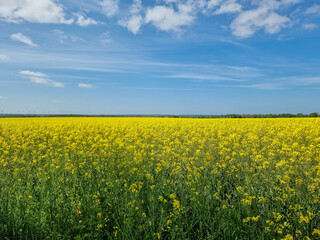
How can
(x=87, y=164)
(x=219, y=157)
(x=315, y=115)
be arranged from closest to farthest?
1. (x=87, y=164)
2. (x=219, y=157)
3. (x=315, y=115)

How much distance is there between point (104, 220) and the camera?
159 inches

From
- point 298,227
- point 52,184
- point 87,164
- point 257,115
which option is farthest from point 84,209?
point 257,115

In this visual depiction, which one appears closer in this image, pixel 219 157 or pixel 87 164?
pixel 87 164

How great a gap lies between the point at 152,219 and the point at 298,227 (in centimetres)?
253

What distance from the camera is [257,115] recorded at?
41469mm

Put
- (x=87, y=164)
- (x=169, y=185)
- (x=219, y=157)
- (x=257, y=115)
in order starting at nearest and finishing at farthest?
1. (x=169, y=185)
2. (x=87, y=164)
3. (x=219, y=157)
4. (x=257, y=115)

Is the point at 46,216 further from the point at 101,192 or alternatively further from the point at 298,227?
the point at 298,227

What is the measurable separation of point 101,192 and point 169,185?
154 centimetres

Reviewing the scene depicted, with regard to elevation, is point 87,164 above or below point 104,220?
above

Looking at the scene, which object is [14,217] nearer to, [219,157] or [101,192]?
[101,192]

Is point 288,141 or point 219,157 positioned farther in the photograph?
point 288,141

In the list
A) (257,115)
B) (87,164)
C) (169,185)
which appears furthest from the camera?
(257,115)

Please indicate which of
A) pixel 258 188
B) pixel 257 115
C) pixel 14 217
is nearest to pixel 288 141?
pixel 258 188

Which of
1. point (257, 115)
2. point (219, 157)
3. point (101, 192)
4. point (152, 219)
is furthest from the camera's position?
point (257, 115)
